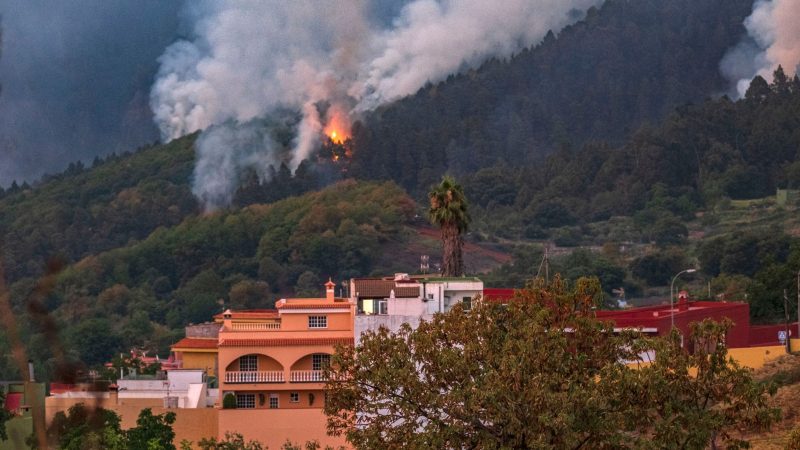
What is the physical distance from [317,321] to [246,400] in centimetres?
317

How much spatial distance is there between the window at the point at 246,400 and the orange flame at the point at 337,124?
98334 mm

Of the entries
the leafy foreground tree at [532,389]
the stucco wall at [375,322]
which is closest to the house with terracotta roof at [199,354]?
the stucco wall at [375,322]

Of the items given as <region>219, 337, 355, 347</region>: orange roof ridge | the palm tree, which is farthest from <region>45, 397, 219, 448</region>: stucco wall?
the palm tree

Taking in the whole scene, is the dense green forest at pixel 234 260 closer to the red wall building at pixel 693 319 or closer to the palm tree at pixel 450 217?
the palm tree at pixel 450 217

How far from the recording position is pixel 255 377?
3950 cm

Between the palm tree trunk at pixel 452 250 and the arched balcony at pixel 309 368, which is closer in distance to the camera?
the arched balcony at pixel 309 368

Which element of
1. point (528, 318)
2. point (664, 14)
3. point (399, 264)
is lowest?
point (528, 318)

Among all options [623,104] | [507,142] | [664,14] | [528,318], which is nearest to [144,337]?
[528,318]

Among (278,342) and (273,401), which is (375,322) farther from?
(273,401)

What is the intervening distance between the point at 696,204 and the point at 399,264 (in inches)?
1123

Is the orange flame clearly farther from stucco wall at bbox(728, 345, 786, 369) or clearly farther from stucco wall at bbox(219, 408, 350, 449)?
stucco wall at bbox(728, 345, 786, 369)

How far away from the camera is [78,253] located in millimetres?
123000

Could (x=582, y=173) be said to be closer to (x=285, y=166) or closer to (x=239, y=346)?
(x=285, y=166)

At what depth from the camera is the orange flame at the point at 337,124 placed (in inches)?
5413
